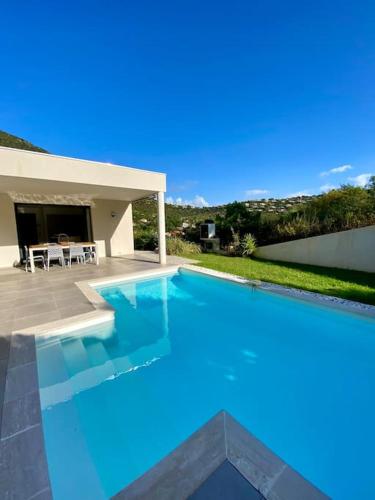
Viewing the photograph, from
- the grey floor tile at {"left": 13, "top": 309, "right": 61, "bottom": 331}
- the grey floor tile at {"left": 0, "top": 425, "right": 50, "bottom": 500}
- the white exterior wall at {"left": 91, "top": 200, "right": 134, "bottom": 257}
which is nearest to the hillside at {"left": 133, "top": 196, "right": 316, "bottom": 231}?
the white exterior wall at {"left": 91, "top": 200, "right": 134, "bottom": 257}

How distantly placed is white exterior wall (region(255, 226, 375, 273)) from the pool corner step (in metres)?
9.03

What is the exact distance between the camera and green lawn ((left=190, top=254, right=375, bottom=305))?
21.1 ft

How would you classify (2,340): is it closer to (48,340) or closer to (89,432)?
(48,340)

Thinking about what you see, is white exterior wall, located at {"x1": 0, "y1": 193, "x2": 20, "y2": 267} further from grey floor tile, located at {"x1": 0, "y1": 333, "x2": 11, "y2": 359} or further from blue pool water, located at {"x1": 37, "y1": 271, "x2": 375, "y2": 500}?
blue pool water, located at {"x1": 37, "y1": 271, "x2": 375, "y2": 500}

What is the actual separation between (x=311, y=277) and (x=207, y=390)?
248 inches

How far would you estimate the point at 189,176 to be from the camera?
790 inches

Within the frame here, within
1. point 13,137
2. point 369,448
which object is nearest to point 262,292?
point 369,448

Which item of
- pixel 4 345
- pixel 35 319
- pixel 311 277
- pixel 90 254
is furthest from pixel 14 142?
pixel 311 277

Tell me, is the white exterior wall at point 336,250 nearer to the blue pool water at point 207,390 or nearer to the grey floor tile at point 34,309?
the blue pool water at point 207,390

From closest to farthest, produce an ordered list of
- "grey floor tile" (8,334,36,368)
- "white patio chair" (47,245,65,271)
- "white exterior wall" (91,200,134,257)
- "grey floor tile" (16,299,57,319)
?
"grey floor tile" (8,334,36,368) < "grey floor tile" (16,299,57,319) < "white patio chair" (47,245,65,271) < "white exterior wall" (91,200,134,257)

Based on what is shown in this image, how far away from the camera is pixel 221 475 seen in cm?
187

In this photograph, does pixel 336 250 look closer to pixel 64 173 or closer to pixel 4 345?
pixel 64 173

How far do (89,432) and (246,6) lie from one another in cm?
1091

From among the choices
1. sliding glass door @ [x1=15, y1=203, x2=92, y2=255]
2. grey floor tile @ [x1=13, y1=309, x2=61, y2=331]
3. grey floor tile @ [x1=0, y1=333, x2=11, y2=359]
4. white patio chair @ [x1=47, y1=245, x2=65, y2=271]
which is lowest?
grey floor tile @ [x1=0, y1=333, x2=11, y2=359]
